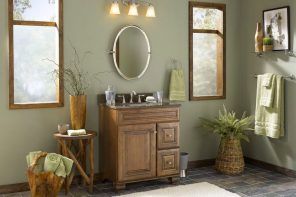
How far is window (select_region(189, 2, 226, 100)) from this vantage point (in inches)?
212

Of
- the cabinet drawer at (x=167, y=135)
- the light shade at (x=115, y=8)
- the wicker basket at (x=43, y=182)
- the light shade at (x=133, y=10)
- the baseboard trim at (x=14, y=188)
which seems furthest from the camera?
the light shade at (x=133, y=10)

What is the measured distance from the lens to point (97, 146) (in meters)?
4.81

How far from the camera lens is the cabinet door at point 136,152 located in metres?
4.38

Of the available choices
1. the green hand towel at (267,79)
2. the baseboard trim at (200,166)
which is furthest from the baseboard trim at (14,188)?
the green hand towel at (267,79)

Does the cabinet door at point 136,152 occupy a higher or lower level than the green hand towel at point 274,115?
lower

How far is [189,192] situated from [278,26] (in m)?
2.28

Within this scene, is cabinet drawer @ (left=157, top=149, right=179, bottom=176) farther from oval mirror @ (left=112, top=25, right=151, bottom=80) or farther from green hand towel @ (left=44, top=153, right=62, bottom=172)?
green hand towel @ (left=44, top=153, right=62, bottom=172)

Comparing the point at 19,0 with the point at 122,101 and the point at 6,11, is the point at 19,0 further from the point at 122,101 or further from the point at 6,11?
the point at 122,101

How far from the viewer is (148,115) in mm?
4508

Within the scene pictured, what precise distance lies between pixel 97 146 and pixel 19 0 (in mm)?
1821

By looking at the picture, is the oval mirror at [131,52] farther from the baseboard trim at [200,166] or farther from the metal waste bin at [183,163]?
the baseboard trim at [200,166]

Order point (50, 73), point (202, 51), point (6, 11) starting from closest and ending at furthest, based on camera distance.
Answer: point (6, 11) → point (50, 73) → point (202, 51)

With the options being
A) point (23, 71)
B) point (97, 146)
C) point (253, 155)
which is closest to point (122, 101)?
point (97, 146)

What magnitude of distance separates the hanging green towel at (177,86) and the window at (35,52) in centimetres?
136
